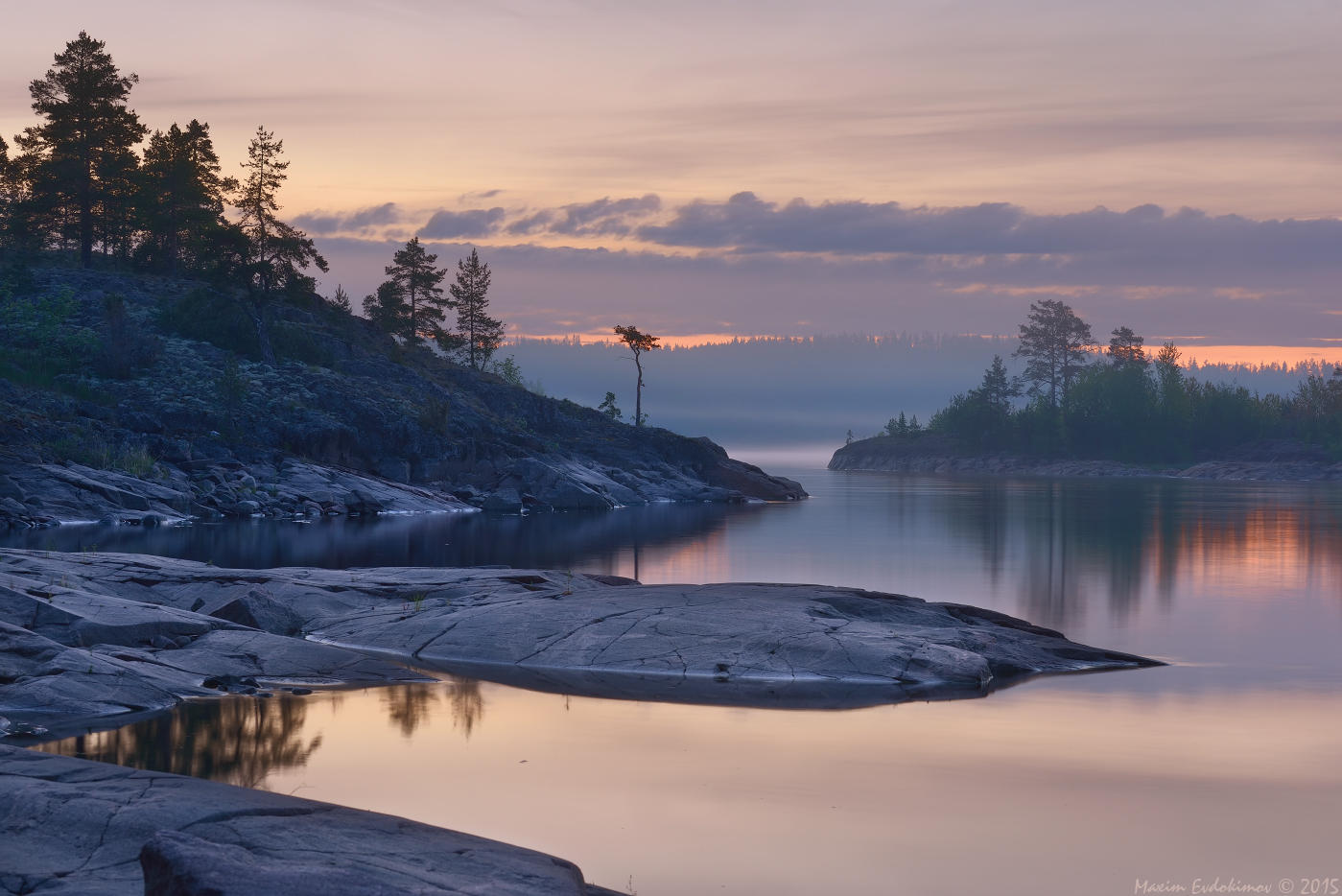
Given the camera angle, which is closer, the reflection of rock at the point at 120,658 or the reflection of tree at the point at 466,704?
the reflection of rock at the point at 120,658

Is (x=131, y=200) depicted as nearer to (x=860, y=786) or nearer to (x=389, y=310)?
(x=389, y=310)

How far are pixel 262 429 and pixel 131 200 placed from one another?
28219 millimetres

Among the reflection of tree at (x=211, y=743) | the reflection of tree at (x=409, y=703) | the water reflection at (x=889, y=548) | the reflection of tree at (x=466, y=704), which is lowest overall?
the water reflection at (x=889, y=548)

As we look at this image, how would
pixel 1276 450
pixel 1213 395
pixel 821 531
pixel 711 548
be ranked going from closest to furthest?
pixel 711 548 < pixel 821 531 < pixel 1276 450 < pixel 1213 395

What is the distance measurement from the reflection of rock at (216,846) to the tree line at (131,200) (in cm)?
7706

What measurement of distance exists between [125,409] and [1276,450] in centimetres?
15379

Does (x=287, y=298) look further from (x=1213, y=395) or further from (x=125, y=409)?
(x=1213, y=395)

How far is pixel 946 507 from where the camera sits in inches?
3563

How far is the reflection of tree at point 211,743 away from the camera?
46.1 ft

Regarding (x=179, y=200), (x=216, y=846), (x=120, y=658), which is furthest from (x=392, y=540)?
(x=179, y=200)

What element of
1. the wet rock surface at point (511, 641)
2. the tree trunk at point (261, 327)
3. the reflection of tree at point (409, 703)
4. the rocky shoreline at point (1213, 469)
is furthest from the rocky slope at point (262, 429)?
the rocky shoreline at point (1213, 469)

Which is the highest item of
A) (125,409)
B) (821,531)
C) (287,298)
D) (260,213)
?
(260,213)

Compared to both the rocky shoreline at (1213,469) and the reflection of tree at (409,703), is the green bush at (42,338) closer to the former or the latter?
the reflection of tree at (409,703)

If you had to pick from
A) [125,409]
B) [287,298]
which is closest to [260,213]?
[287,298]
